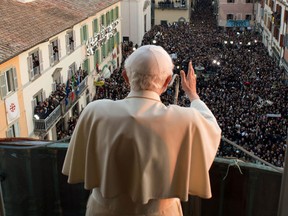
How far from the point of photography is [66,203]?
4270mm

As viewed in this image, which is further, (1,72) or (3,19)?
(3,19)

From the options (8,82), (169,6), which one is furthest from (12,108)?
(169,6)

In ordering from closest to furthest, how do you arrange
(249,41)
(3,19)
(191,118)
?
1. (191,118)
2. (3,19)
3. (249,41)

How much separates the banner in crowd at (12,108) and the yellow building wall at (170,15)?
41.6 m

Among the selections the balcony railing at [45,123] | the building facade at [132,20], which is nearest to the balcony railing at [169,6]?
the building facade at [132,20]

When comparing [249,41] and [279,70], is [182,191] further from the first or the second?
[249,41]

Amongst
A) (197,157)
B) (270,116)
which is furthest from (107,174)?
(270,116)

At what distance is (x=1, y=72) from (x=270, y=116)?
13362 millimetres

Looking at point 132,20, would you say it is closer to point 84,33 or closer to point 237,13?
point 84,33

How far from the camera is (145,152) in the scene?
8.23ft

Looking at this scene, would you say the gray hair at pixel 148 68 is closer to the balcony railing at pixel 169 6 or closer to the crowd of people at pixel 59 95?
the crowd of people at pixel 59 95

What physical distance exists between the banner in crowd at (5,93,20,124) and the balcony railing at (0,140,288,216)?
46.0ft

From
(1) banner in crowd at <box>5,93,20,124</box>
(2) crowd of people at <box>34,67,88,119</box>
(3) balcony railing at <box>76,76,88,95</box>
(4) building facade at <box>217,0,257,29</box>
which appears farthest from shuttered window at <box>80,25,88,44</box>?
(4) building facade at <box>217,0,257,29</box>

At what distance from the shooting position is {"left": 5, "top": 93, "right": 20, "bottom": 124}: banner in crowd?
697 inches
